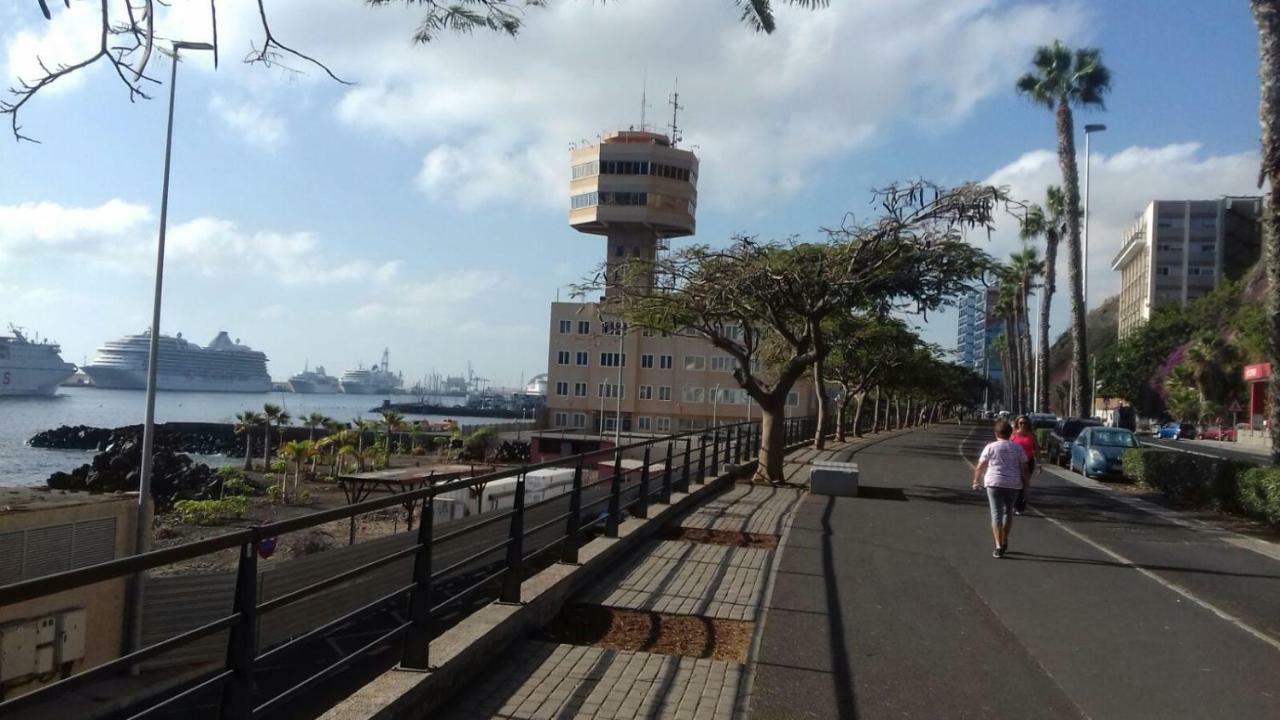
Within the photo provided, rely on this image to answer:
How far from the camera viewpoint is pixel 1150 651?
23.1 ft

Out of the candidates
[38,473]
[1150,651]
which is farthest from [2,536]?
[38,473]

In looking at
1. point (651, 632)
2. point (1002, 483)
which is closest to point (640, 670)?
point (651, 632)

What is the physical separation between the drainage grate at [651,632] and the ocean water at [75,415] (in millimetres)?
71694

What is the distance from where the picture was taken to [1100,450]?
25.0 metres

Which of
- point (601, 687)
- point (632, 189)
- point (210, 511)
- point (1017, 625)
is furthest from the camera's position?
point (632, 189)

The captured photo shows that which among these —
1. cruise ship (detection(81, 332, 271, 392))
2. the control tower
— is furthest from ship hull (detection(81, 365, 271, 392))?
the control tower

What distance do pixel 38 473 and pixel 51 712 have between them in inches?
3193

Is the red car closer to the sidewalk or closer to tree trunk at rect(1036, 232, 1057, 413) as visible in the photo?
tree trunk at rect(1036, 232, 1057, 413)

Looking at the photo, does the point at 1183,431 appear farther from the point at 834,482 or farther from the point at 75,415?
the point at 75,415

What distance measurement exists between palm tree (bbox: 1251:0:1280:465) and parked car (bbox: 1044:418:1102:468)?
12.4 m

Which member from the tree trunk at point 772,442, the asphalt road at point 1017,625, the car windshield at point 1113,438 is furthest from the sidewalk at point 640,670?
the car windshield at point 1113,438

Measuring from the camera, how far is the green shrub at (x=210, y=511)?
42.3 meters

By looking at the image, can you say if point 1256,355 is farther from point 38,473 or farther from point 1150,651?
point 38,473

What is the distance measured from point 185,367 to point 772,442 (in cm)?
17623
